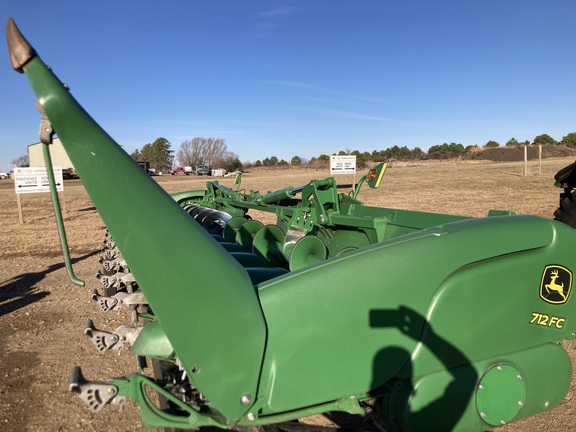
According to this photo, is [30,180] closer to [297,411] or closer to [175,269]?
[175,269]

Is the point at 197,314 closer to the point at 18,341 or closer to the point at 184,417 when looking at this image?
the point at 184,417

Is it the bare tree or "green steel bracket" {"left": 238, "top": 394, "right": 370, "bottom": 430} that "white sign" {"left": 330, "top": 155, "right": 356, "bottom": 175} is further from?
the bare tree

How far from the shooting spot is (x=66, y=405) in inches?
137

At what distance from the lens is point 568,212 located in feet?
16.0

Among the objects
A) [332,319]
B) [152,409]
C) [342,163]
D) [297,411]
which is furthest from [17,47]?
[342,163]

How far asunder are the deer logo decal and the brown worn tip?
2324mm

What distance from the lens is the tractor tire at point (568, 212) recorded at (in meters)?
4.80

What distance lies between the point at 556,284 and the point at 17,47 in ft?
8.07

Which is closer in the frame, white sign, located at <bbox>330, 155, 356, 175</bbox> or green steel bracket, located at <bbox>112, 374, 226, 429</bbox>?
green steel bracket, located at <bbox>112, 374, 226, 429</bbox>

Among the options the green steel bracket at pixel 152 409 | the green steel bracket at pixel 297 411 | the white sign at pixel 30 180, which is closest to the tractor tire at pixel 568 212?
the green steel bracket at pixel 297 411

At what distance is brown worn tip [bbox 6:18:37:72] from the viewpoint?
135 centimetres

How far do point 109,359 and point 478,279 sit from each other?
369 centimetres

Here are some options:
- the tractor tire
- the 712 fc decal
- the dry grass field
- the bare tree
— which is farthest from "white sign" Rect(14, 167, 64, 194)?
the bare tree

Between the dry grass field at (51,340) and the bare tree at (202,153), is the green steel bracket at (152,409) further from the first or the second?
the bare tree at (202,153)
